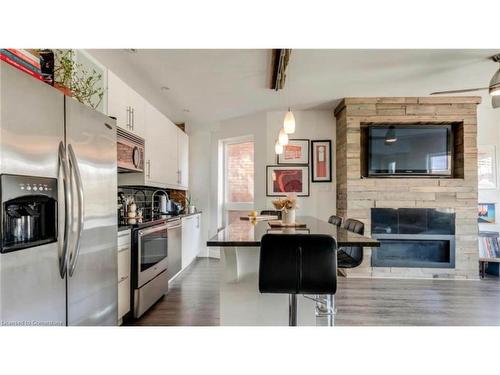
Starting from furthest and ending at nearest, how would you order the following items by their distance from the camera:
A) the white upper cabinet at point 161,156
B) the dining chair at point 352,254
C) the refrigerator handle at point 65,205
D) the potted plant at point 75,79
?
the white upper cabinet at point 161,156 < the dining chair at point 352,254 < the potted plant at point 75,79 < the refrigerator handle at point 65,205

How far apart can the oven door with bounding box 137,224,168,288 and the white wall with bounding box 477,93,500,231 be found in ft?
15.8

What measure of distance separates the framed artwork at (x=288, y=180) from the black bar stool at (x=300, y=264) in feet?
11.2

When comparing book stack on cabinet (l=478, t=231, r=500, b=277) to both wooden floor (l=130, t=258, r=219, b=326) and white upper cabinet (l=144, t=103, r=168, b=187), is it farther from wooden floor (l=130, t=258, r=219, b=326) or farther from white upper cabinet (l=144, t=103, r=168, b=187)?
white upper cabinet (l=144, t=103, r=168, b=187)

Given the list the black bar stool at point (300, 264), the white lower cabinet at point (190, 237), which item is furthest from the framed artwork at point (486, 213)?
the white lower cabinet at point (190, 237)

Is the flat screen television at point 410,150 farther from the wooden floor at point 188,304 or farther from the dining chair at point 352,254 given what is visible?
the wooden floor at point 188,304

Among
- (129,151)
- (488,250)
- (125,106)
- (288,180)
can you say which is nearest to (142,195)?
(129,151)

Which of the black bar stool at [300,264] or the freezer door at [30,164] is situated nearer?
the freezer door at [30,164]

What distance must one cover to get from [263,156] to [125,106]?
256 cm

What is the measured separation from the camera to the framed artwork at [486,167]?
4660 mm

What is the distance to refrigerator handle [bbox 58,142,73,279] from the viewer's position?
5.09 ft

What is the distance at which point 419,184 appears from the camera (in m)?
4.38

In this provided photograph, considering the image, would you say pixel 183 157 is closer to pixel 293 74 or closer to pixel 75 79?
pixel 293 74
